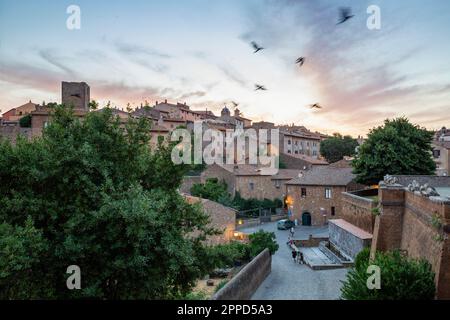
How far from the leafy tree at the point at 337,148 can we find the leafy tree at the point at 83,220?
82.7 metres

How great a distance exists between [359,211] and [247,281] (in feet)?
42.3

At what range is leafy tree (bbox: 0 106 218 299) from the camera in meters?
10.3

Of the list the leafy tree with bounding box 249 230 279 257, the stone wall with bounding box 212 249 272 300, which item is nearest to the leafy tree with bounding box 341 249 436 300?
the stone wall with bounding box 212 249 272 300

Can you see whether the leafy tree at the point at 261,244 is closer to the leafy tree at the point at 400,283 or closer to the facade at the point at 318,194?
the leafy tree at the point at 400,283

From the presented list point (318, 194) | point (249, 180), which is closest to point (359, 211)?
point (318, 194)

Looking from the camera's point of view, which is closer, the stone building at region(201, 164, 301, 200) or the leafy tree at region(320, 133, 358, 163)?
the stone building at region(201, 164, 301, 200)

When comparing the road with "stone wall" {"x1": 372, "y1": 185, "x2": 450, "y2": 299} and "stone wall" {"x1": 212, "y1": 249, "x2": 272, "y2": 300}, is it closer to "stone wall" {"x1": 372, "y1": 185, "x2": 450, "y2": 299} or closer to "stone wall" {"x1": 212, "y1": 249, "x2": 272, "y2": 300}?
"stone wall" {"x1": 212, "y1": 249, "x2": 272, "y2": 300}

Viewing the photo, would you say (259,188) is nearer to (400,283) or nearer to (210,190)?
(210,190)

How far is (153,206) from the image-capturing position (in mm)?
10984

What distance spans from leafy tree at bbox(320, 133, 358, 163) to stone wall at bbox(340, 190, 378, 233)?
60.7 meters

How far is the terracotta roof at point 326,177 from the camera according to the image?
47.0 metres

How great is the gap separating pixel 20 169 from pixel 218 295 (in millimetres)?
7681

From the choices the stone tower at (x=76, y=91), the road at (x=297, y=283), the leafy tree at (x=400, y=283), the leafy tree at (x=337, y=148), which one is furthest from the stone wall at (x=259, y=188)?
the leafy tree at (x=400, y=283)
